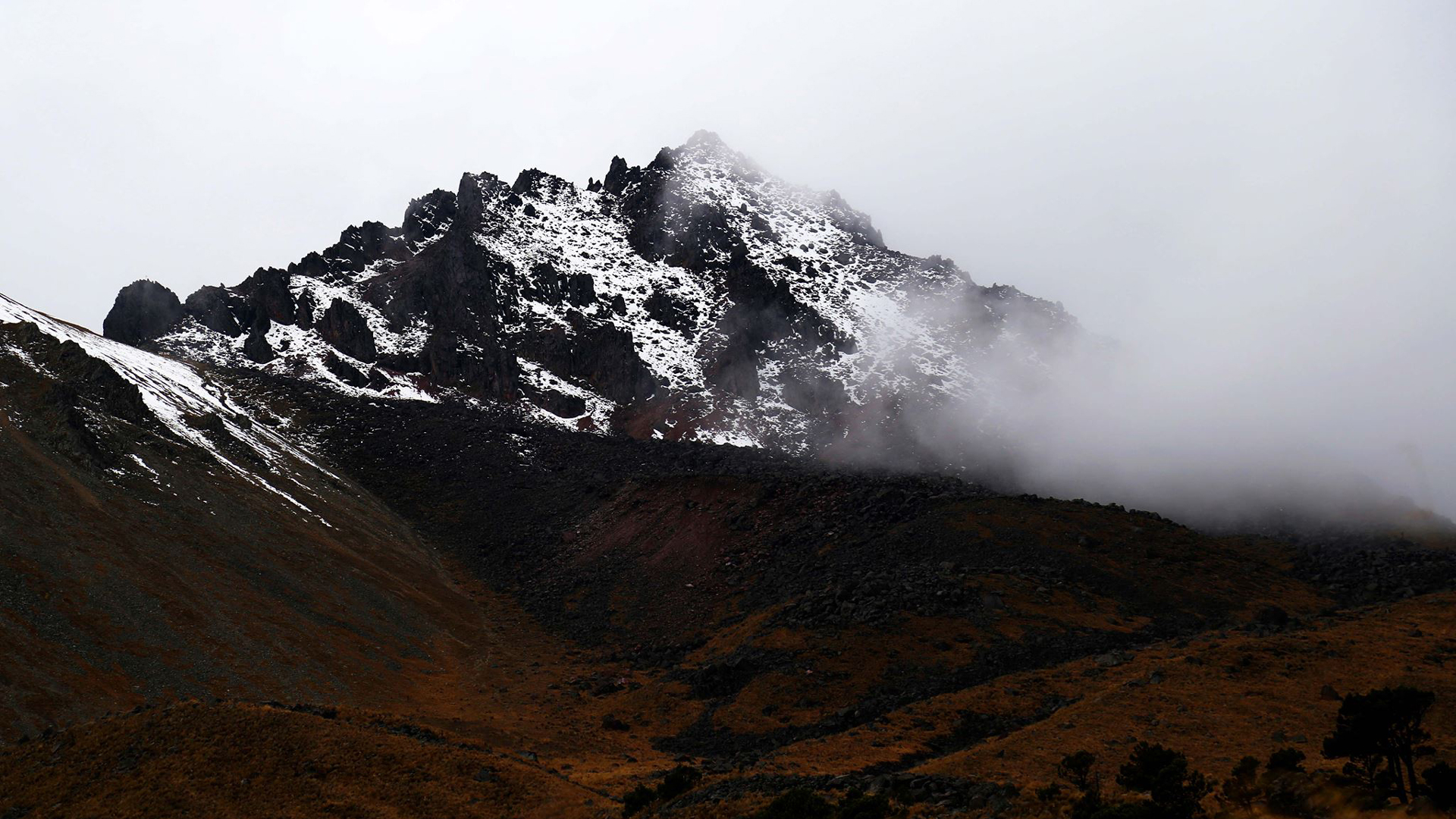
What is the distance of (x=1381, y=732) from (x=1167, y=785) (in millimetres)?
7647

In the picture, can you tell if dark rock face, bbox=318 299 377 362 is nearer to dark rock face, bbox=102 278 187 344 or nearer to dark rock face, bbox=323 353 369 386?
dark rock face, bbox=323 353 369 386

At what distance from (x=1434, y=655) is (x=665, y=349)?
15252cm

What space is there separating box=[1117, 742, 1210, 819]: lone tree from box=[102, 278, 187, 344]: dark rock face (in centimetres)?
18307

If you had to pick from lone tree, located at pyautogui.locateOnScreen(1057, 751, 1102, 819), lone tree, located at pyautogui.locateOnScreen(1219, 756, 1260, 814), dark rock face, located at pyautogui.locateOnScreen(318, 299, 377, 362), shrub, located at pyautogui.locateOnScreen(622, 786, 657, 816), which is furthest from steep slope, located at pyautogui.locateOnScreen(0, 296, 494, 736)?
dark rock face, located at pyautogui.locateOnScreen(318, 299, 377, 362)

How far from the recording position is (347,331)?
164875 mm

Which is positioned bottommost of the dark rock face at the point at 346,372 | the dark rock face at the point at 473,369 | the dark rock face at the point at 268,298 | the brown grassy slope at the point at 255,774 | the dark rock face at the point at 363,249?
the brown grassy slope at the point at 255,774

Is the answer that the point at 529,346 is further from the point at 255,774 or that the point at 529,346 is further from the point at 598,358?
the point at 255,774

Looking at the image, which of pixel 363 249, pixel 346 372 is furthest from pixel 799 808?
pixel 363 249

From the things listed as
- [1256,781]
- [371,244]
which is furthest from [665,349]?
[1256,781]

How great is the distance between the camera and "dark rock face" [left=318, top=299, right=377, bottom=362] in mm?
163000

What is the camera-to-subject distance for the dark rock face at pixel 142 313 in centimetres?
15962

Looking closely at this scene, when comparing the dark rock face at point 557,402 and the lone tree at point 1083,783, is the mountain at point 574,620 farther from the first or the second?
the dark rock face at point 557,402

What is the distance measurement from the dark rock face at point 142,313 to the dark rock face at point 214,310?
106 inches

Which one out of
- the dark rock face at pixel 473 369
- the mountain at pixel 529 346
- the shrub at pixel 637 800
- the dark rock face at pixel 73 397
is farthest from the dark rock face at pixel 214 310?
the shrub at pixel 637 800
